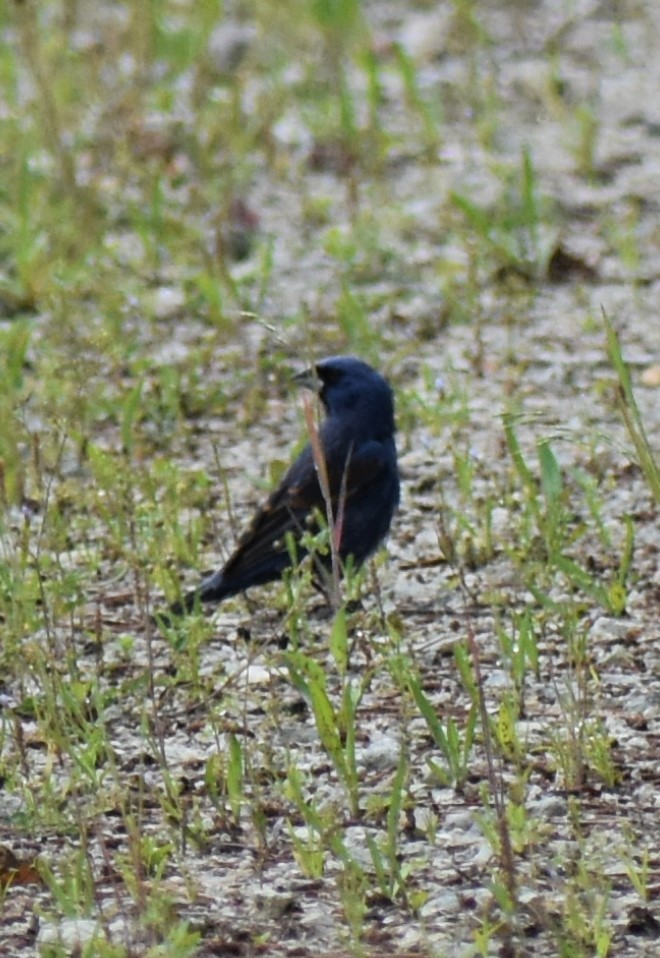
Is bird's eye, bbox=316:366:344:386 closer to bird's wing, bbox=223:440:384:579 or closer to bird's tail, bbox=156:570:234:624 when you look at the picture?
bird's wing, bbox=223:440:384:579

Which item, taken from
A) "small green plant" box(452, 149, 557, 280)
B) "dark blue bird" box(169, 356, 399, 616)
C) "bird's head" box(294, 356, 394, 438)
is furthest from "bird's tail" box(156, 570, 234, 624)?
"small green plant" box(452, 149, 557, 280)

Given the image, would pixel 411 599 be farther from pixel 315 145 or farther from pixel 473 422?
pixel 315 145

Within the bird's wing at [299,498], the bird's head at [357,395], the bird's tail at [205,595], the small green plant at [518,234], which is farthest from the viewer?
the small green plant at [518,234]

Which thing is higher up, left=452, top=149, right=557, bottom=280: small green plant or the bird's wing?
left=452, top=149, right=557, bottom=280: small green plant

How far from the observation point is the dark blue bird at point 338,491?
4.75 m

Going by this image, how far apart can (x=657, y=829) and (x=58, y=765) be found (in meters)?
1.16

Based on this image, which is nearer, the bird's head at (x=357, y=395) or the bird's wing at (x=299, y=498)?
the bird's wing at (x=299, y=498)

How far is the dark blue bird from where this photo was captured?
4.75 meters

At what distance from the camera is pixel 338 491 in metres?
5.05

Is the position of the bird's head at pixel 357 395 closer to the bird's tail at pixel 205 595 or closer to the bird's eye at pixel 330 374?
the bird's eye at pixel 330 374

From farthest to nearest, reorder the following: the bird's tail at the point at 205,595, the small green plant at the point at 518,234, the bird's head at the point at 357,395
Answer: the small green plant at the point at 518,234 → the bird's head at the point at 357,395 → the bird's tail at the point at 205,595

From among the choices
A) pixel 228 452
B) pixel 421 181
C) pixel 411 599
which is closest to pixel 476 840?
pixel 411 599

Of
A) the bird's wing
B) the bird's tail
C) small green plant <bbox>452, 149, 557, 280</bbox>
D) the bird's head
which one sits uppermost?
small green plant <bbox>452, 149, 557, 280</bbox>

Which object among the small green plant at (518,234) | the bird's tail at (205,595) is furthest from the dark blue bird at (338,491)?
the small green plant at (518,234)
